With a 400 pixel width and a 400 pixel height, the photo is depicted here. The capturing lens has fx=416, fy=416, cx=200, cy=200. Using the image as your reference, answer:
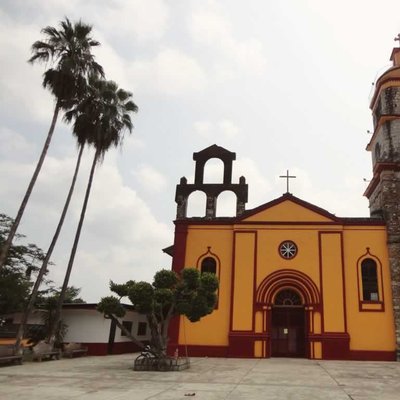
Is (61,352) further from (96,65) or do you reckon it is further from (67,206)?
(96,65)

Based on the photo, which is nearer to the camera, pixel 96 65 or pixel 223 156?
pixel 96 65

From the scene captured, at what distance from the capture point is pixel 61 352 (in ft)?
73.0

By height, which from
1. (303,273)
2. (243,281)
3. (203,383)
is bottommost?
(203,383)

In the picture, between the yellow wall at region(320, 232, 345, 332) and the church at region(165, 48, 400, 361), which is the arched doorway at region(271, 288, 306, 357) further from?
the yellow wall at region(320, 232, 345, 332)

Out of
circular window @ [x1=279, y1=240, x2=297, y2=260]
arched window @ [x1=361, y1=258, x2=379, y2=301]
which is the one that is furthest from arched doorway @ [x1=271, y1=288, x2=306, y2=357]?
arched window @ [x1=361, y1=258, x2=379, y2=301]

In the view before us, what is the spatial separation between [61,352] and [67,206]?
7.83 metres

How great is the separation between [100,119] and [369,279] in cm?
1816

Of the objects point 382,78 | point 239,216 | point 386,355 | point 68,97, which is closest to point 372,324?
point 386,355

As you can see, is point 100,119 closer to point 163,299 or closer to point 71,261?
point 71,261

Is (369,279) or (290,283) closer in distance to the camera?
(369,279)

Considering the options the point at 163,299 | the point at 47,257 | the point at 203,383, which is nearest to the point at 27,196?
the point at 47,257

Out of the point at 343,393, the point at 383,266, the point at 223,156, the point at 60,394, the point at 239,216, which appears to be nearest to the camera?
the point at 60,394

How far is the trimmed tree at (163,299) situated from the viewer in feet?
54.5

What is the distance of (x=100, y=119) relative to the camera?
24656mm
